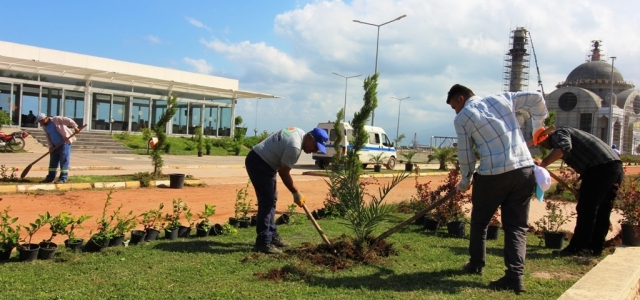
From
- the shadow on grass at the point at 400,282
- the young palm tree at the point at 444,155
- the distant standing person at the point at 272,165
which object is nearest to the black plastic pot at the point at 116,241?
the distant standing person at the point at 272,165

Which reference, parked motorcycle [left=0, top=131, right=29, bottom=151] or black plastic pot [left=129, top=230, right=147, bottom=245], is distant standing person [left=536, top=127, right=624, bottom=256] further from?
parked motorcycle [left=0, top=131, right=29, bottom=151]

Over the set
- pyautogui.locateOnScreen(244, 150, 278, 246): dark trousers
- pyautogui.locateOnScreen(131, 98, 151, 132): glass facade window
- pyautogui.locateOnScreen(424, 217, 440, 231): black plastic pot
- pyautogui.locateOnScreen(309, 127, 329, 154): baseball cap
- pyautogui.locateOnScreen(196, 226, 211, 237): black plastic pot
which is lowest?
pyautogui.locateOnScreen(196, 226, 211, 237): black plastic pot

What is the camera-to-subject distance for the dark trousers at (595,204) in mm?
6094

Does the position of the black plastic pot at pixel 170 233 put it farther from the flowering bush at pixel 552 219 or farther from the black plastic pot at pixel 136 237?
the flowering bush at pixel 552 219

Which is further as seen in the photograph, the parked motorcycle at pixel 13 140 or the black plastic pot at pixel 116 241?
the parked motorcycle at pixel 13 140

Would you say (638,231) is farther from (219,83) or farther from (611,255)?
(219,83)

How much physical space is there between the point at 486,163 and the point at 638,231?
3.35 m

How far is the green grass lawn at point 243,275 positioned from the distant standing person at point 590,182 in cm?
43

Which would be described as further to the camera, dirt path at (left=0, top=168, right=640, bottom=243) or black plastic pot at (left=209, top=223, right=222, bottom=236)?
dirt path at (left=0, top=168, right=640, bottom=243)

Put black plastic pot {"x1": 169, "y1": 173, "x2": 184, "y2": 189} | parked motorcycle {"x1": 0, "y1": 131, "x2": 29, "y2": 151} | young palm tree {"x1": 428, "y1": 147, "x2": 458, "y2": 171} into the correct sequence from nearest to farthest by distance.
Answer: black plastic pot {"x1": 169, "y1": 173, "x2": 184, "y2": 189}
parked motorcycle {"x1": 0, "y1": 131, "x2": 29, "y2": 151}
young palm tree {"x1": 428, "y1": 147, "x2": 458, "y2": 171}

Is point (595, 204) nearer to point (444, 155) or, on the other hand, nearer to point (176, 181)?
point (176, 181)

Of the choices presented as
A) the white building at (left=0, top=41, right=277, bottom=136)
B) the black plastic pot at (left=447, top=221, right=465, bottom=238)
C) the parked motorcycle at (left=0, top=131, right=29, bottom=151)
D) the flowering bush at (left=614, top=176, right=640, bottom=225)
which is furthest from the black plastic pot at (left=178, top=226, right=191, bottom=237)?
the white building at (left=0, top=41, right=277, bottom=136)

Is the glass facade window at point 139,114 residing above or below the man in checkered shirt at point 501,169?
above

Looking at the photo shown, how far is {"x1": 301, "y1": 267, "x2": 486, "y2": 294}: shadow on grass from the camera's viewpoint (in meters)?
4.72
